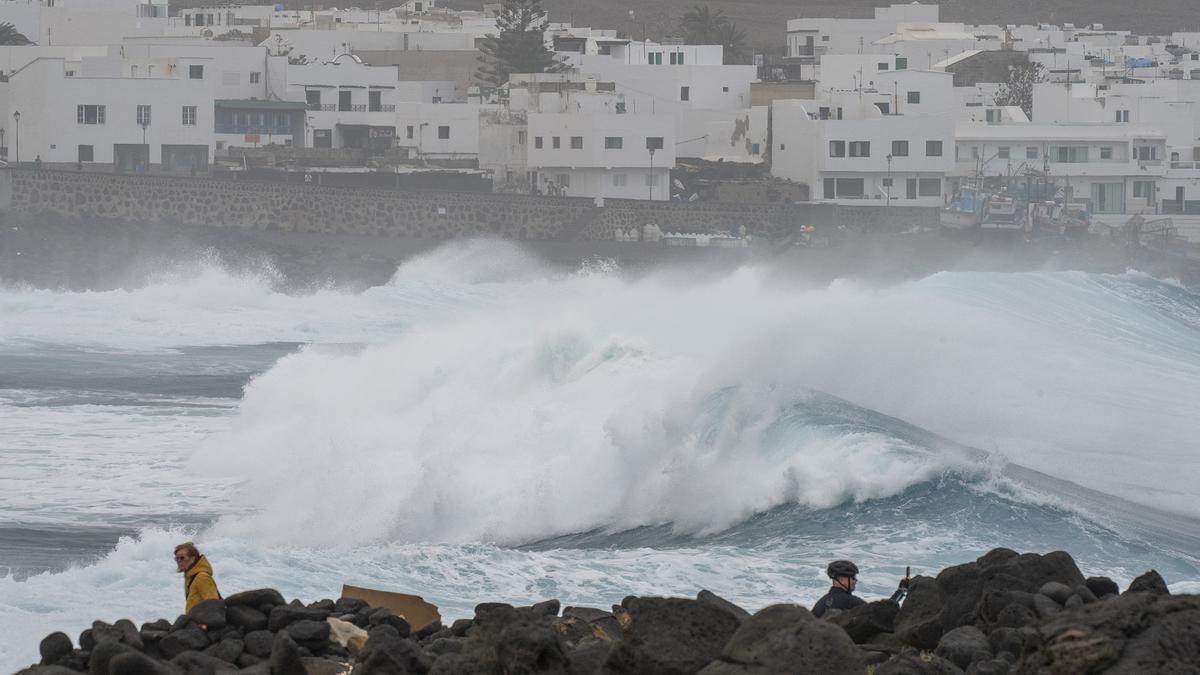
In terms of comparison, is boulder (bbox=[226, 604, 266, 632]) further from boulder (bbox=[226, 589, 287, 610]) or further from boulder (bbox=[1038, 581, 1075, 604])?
boulder (bbox=[1038, 581, 1075, 604])

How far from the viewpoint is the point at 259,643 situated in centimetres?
809

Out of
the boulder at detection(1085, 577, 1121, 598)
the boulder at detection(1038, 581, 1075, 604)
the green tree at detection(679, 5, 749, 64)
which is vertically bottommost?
the boulder at detection(1085, 577, 1121, 598)

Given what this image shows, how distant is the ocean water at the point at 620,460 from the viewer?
1257 cm

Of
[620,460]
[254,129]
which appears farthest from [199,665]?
[254,129]

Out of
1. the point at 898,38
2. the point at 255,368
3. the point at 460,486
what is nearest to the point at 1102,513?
the point at 460,486

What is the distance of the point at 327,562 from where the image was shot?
12.7 metres

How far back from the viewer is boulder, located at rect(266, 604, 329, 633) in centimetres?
831

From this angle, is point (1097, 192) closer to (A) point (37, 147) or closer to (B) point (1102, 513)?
(A) point (37, 147)

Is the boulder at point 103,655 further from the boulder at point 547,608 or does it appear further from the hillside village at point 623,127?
the hillside village at point 623,127

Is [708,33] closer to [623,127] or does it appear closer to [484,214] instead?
[623,127]

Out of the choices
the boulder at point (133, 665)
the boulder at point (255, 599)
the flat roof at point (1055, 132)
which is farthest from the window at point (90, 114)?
the boulder at point (133, 665)

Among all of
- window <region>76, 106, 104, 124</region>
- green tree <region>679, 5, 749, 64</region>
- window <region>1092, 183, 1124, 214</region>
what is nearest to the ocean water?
window <region>76, 106, 104, 124</region>

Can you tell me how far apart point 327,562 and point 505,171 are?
156 feet

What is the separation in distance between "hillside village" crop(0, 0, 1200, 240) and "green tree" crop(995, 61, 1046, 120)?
3.45 ft
